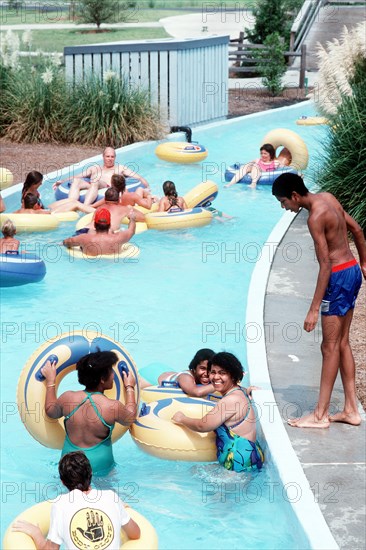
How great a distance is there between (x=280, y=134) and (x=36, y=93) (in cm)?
471

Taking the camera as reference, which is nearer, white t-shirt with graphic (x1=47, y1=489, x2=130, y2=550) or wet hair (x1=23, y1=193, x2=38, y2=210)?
white t-shirt with graphic (x1=47, y1=489, x2=130, y2=550)

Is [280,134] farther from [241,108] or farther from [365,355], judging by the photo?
[365,355]

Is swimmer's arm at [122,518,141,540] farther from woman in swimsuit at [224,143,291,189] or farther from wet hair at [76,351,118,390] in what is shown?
woman in swimsuit at [224,143,291,189]

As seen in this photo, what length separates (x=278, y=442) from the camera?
6316mm

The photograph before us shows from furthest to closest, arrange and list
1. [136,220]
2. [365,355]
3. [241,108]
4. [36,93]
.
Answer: [241,108], [36,93], [136,220], [365,355]

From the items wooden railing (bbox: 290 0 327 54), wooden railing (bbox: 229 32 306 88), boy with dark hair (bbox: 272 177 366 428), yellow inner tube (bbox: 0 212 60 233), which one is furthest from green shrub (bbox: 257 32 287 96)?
boy with dark hair (bbox: 272 177 366 428)

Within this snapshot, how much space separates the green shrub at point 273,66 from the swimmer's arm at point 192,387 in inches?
724

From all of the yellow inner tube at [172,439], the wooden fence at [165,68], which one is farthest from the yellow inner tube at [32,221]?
the wooden fence at [165,68]

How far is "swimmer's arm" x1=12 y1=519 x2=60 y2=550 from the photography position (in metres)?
4.97

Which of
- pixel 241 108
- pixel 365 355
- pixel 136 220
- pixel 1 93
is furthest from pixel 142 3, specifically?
pixel 365 355

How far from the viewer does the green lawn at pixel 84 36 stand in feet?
124

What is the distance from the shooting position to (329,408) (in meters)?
6.91

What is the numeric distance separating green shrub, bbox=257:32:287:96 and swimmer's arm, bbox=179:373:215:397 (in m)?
18.4

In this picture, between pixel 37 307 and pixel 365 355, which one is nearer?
pixel 365 355
